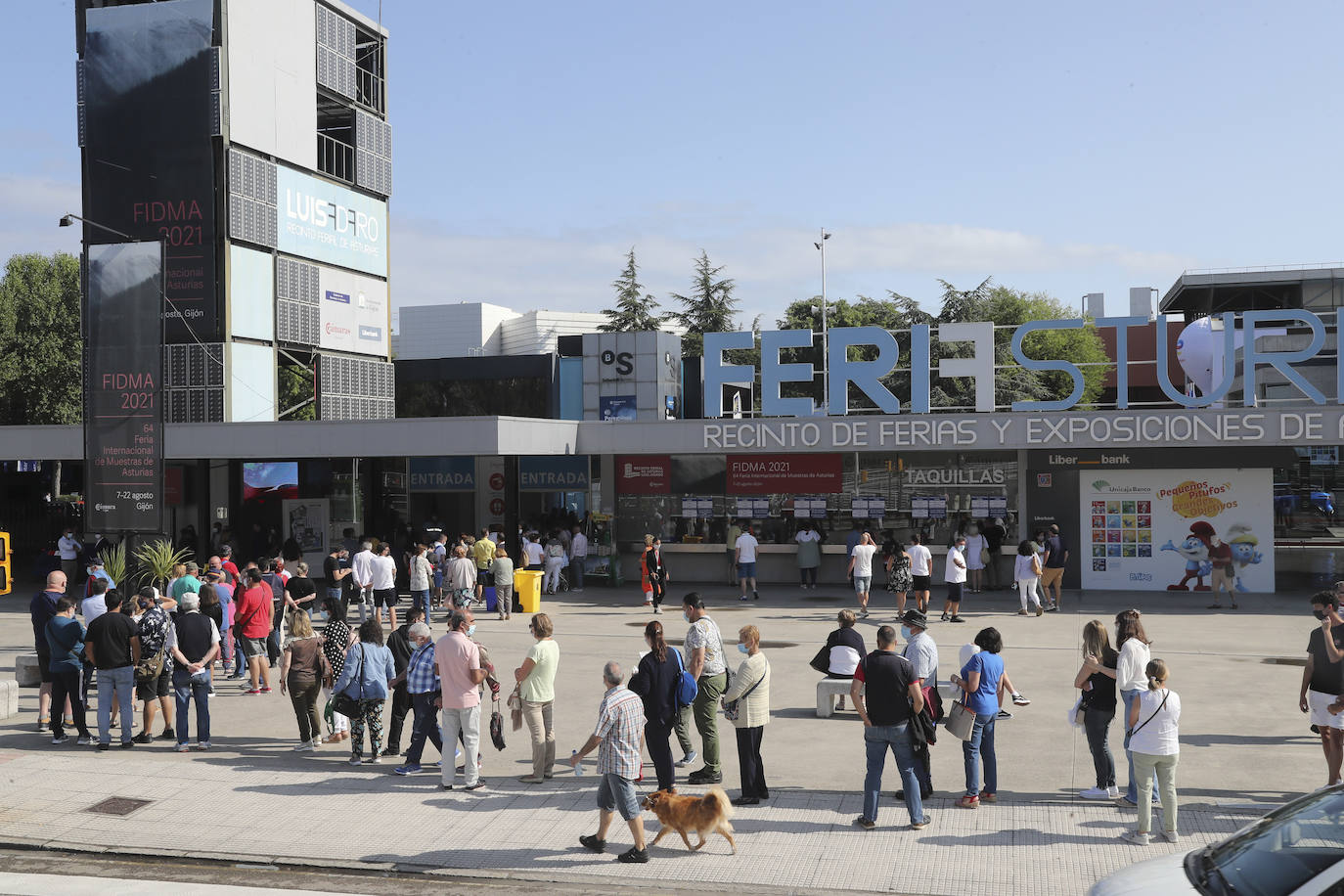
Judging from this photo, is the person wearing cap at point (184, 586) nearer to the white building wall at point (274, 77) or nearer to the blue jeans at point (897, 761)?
the blue jeans at point (897, 761)

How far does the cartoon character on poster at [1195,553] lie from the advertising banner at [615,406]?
53.3 feet

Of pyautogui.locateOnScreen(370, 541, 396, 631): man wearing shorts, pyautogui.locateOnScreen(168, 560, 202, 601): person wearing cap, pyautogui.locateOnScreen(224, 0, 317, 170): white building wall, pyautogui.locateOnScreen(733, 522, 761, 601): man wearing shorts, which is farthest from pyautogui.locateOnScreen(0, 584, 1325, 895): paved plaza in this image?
pyautogui.locateOnScreen(224, 0, 317, 170): white building wall

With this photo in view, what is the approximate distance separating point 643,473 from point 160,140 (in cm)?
1424

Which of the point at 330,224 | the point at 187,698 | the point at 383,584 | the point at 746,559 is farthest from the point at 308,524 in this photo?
A: the point at 187,698

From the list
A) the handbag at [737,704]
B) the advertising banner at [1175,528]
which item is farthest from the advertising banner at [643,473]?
the handbag at [737,704]

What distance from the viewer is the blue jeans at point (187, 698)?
1221cm

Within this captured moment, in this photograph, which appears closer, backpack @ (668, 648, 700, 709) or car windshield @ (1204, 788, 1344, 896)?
car windshield @ (1204, 788, 1344, 896)

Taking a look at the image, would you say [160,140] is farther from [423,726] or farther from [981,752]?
[981,752]

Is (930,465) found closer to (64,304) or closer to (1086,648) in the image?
(1086,648)

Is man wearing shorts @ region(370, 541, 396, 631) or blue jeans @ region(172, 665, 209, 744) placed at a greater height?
man wearing shorts @ region(370, 541, 396, 631)

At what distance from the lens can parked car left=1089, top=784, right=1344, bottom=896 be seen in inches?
210

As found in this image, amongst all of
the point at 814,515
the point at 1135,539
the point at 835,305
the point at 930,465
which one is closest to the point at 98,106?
the point at 814,515

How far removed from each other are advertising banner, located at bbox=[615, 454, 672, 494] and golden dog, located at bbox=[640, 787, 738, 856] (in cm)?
1928

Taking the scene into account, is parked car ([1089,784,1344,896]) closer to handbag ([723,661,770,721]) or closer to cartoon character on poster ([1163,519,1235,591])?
handbag ([723,661,770,721])
